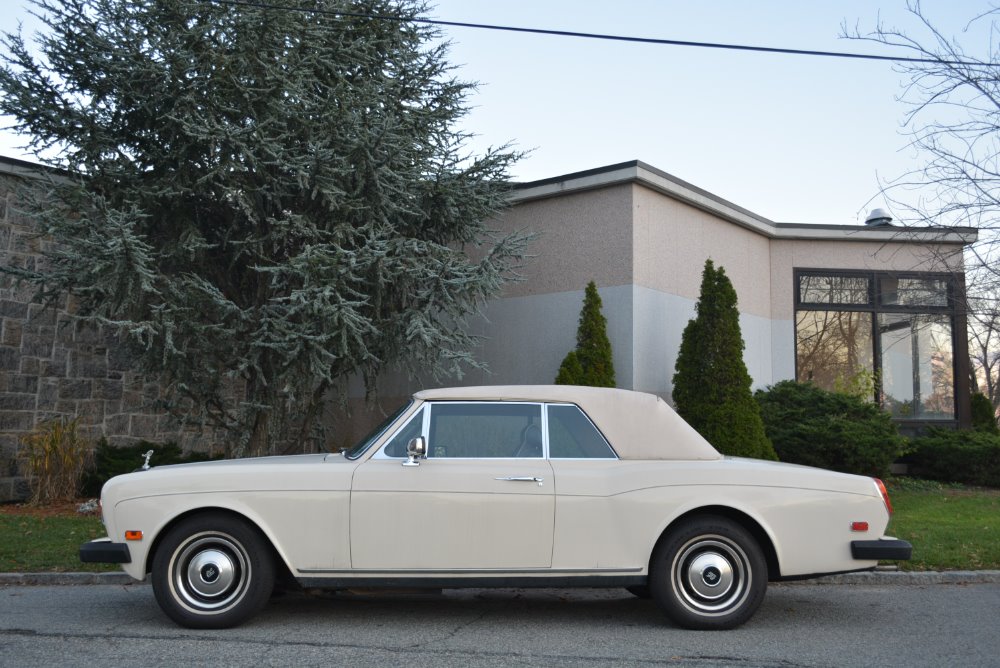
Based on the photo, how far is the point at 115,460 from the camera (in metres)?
12.3

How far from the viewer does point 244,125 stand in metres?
11.0

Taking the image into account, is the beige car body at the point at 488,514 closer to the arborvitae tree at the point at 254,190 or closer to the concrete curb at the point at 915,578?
the concrete curb at the point at 915,578

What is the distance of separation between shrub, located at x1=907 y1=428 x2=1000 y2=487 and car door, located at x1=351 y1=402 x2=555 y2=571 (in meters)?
11.3

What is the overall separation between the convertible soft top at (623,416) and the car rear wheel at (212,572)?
143cm

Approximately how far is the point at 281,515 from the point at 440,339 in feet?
20.2

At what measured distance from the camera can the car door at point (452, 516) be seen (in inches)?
217

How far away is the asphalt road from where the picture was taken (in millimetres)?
4836

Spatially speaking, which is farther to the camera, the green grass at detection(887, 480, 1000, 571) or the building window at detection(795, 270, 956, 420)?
the building window at detection(795, 270, 956, 420)

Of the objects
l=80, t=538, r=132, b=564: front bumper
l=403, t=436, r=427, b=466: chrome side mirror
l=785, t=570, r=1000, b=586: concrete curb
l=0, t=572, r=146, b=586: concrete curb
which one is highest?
l=403, t=436, r=427, b=466: chrome side mirror

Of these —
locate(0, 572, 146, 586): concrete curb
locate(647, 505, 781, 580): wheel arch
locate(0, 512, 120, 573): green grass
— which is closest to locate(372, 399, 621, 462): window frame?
locate(647, 505, 781, 580): wheel arch

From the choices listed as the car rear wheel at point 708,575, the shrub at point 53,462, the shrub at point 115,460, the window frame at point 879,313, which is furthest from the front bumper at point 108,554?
the window frame at point 879,313

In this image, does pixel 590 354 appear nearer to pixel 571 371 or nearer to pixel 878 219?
pixel 571 371

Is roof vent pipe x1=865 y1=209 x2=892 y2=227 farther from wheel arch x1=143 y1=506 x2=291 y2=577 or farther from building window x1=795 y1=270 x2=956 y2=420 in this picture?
wheel arch x1=143 y1=506 x2=291 y2=577

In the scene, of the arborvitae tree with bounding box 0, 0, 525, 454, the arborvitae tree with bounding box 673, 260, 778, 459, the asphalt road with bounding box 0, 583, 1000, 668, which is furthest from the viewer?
the arborvitae tree with bounding box 673, 260, 778, 459
